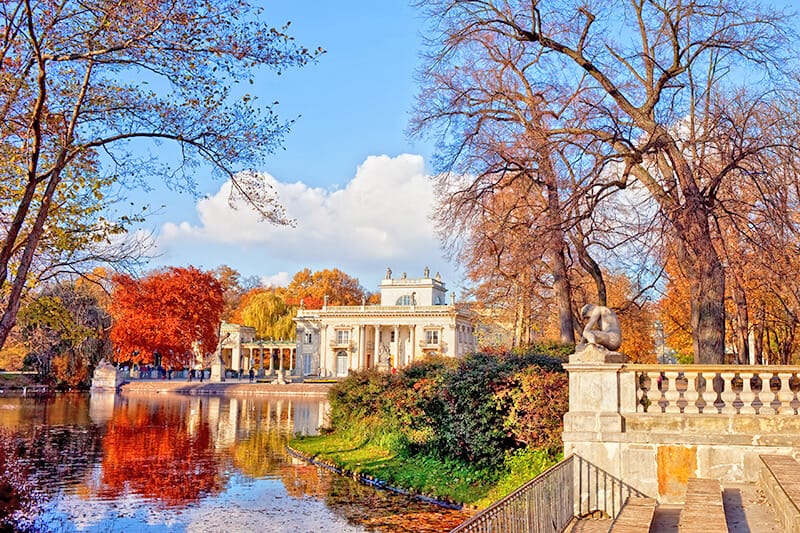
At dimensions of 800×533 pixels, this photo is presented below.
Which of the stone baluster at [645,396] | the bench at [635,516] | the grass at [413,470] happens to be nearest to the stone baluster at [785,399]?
the stone baluster at [645,396]

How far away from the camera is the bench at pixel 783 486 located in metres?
6.88

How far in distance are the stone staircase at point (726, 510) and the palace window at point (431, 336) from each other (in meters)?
74.3

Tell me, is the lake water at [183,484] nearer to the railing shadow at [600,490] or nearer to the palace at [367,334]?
the railing shadow at [600,490]

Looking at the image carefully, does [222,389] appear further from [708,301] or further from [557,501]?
[557,501]

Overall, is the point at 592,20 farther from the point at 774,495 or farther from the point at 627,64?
the point at 774,495

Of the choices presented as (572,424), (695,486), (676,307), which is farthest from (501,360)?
(676,307)

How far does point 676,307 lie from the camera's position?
108ft

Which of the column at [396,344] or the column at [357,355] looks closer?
the column at [357,355]

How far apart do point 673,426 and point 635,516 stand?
216 centimetres

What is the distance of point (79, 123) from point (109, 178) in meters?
1.12

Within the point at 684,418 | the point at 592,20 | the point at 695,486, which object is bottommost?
the point at 695,486

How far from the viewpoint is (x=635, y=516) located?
28.0ft

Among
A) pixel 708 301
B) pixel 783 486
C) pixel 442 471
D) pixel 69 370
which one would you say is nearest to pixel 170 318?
pixel 69 370

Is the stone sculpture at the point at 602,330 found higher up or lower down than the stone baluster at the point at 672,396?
higher up
